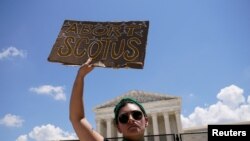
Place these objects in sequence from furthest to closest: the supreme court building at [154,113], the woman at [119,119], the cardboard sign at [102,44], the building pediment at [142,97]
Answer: the building pediment at [142,97] < the supreme court building at [154,113] < the cardboard sign at [102,44] < the woman at [119,119]

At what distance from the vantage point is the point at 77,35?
3.80 m

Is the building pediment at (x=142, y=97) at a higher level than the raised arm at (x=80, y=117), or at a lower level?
higher

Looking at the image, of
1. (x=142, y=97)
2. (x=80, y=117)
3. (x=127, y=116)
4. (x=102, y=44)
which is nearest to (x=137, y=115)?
(x=127, y=116)

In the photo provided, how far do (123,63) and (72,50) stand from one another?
0.71 metres

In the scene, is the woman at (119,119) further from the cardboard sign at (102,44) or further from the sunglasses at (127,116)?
the cardboard sign at (102,44)

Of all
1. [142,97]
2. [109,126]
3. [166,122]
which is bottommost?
[109,126]

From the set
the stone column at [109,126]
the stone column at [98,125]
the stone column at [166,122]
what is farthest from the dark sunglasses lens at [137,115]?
the stone column at [98,125]

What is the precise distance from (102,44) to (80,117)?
1.57 metres

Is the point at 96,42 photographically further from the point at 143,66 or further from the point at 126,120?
the point at 126,120

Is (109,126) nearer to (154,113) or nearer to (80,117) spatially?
(154,113)

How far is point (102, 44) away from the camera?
3676mm

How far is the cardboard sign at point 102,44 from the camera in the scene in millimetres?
3424

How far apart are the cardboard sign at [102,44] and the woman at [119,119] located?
99cm

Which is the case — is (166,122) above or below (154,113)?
below
